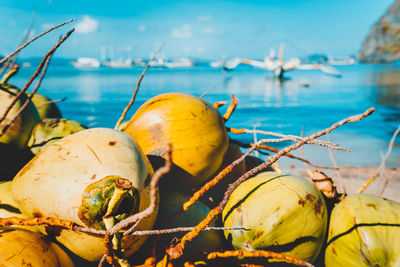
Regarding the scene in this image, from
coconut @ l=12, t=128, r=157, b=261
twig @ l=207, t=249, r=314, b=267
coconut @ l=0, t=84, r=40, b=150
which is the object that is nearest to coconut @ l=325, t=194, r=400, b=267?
twig @ l=207, t=249, r=314, b=267

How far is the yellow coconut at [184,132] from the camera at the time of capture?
4.61 feet

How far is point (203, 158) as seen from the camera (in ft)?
4.72

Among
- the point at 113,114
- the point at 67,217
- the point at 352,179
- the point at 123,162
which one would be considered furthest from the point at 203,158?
the point at 113,114

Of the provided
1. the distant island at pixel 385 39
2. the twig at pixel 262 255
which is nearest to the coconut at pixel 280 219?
the twig at pixel 262 255

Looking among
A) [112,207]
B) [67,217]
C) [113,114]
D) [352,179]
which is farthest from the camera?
[113,114]

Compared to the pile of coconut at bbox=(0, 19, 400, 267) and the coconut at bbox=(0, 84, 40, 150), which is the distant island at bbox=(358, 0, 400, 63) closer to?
the pile of coconut at bbox=(0, 19, 400, 267)

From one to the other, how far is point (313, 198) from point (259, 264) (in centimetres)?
37

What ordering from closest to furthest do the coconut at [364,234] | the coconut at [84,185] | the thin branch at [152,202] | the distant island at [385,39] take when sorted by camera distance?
1. the thin branch at [152,202]
2. the coconut at [84,185]
3. the coconut at [364,234]
4. the distant island at [385,39]

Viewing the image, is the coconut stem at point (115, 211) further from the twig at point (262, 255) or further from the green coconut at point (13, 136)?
the green coconut at point (13, 136)

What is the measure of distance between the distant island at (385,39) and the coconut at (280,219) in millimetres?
94269

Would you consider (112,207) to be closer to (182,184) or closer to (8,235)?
(8,235)

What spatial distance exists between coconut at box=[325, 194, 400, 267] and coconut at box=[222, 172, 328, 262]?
6 centimetres

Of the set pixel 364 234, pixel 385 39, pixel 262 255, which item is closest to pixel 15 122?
pixel 262 255

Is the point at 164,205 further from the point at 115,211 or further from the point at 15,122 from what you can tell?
the point at 15,122
